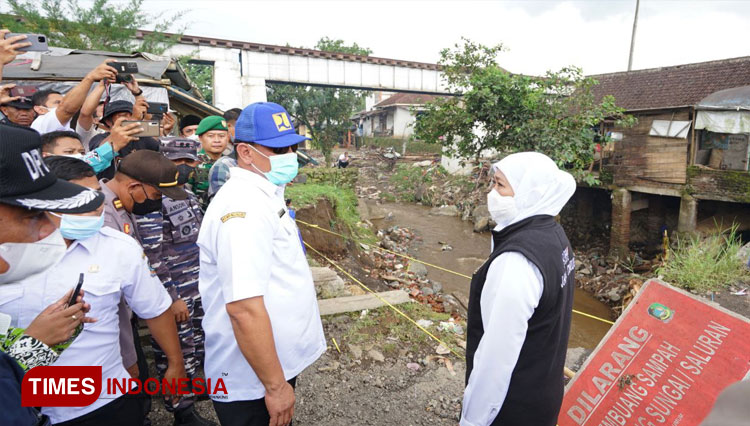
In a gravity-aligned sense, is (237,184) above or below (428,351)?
above

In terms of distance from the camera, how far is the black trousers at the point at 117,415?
5.26 ft

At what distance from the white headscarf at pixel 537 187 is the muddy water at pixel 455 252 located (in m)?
6.59

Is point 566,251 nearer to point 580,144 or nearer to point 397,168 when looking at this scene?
point 580,144

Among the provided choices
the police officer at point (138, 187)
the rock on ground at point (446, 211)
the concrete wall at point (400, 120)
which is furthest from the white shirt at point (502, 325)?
the concrete wall at point (400, 120)

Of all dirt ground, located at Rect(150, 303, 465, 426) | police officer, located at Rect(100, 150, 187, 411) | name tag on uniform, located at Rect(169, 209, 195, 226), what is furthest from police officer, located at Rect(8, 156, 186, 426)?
dirt ground, located at Rect(150, 303, 465, 426)

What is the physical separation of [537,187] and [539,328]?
619mm

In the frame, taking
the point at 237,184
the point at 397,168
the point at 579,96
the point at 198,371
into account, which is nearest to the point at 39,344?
the point at 237,184

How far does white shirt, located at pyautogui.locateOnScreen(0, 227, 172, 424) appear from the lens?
139cm

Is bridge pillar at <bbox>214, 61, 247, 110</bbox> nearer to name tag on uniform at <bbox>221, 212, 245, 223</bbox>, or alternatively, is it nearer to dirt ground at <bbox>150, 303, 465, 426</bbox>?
dirt ground at <bbox>150, 303, 465, 426</bbox>

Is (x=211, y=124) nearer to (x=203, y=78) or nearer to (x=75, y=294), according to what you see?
(x=75, y=294)

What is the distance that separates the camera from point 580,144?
31.4ft

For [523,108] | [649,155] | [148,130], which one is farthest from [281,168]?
[649,155]

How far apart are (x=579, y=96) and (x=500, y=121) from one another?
206 cm

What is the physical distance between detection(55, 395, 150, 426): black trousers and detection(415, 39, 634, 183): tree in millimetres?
9219
